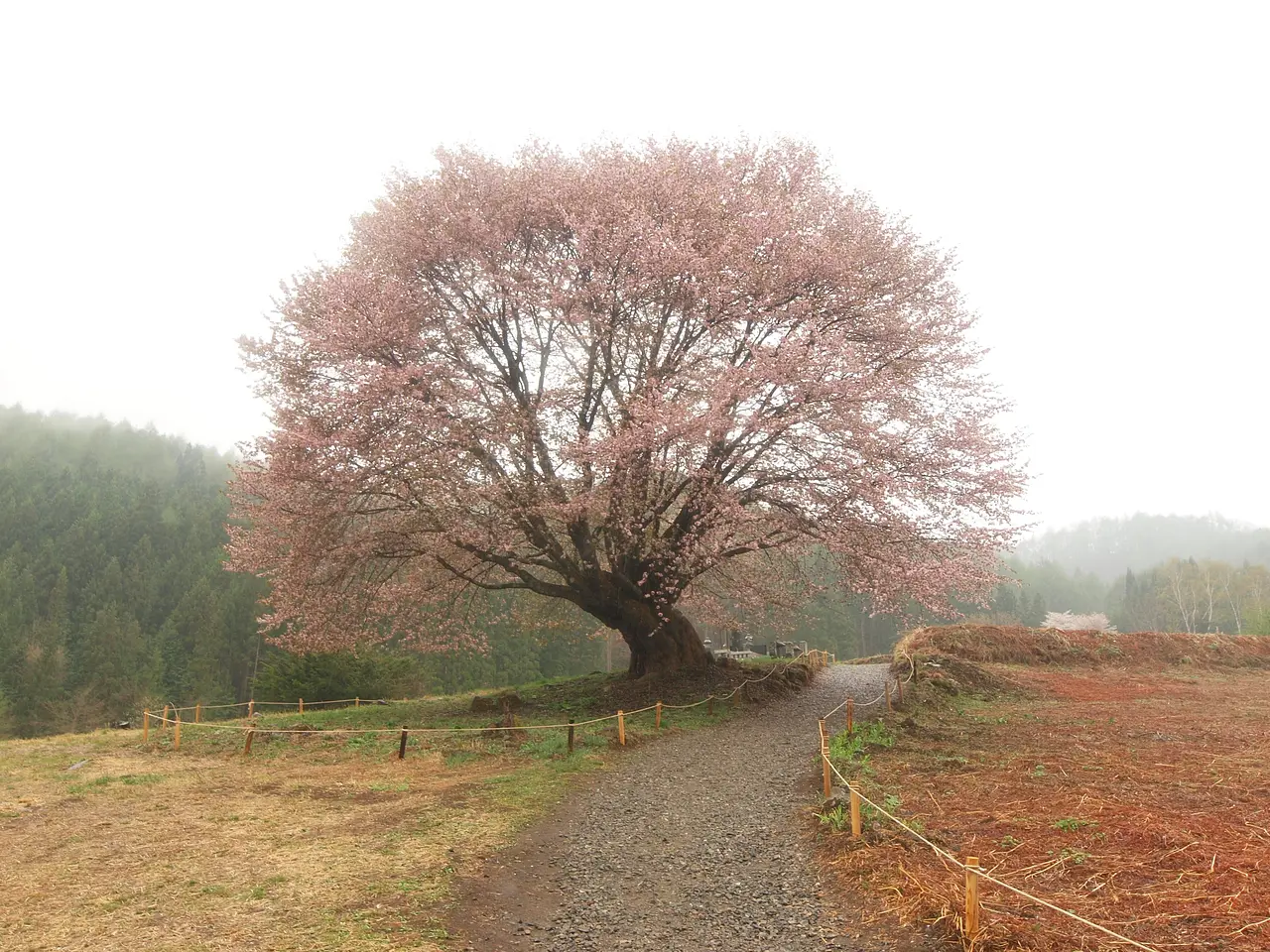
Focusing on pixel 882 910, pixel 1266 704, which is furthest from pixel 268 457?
pixel 1266 704

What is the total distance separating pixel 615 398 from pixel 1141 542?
587 ft

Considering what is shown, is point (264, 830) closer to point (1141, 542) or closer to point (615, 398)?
point (615, 398)

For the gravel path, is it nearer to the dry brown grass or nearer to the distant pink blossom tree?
the dry brown grass

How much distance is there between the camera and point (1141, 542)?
160 m

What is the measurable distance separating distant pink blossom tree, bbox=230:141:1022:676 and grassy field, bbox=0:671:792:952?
12.7 ft

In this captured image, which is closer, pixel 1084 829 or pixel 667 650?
pixel 1084 829

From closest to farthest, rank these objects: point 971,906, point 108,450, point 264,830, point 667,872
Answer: point 971,906 < point 667,872 < point 264,830 < point 108,450

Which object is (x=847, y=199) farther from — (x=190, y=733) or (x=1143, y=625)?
(x=1143, y=625)

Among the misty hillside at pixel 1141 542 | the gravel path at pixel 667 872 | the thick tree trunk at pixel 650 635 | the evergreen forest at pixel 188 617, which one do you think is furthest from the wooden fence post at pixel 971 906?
the misty hillside at pixel 1141 542

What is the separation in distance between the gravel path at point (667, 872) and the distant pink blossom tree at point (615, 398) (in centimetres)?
561

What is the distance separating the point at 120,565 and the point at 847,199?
270ft

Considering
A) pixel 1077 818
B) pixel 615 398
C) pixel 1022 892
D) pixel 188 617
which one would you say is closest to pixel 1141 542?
pixel 188 617

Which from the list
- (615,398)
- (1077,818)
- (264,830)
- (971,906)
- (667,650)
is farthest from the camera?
(667,650)

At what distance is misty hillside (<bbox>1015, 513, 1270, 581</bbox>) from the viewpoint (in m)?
145
